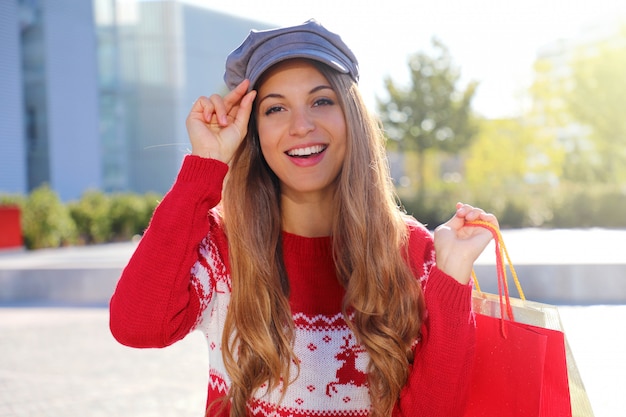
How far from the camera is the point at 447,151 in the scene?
2580cm

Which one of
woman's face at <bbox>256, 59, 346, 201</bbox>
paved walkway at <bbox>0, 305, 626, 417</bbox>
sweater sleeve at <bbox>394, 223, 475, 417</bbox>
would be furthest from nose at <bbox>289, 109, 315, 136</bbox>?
paved walkway at <bbox>0, 305, 626, 417</bbox>

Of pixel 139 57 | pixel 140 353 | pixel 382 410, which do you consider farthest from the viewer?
pixel 139 57

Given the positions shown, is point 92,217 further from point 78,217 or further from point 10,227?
point 10,227

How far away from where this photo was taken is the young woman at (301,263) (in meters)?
1.88

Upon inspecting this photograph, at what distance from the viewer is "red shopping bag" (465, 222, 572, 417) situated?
166 cm

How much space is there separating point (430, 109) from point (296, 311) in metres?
24.3

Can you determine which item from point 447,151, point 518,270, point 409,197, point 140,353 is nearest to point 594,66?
point 447,151

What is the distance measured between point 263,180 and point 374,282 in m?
0.54

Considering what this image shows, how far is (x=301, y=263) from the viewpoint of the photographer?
2213 millimetres

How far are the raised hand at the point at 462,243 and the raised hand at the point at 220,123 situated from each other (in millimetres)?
663

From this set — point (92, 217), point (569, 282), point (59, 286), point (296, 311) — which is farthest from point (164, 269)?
point (92, 217)

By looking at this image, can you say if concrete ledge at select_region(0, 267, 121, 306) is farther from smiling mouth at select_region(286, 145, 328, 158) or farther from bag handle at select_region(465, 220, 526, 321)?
bag handle at select_region(465, 220, 526, 321)

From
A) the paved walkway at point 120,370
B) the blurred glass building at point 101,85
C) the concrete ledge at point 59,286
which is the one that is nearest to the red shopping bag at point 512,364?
the paved walkway at point 120,370

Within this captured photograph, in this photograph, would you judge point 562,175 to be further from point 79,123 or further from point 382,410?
point 382,410
